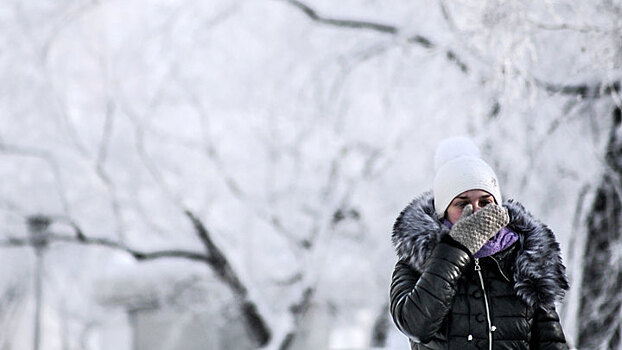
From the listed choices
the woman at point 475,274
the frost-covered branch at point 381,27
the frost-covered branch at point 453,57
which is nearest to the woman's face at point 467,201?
the woman at point 475,274

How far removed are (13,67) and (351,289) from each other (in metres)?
5.89

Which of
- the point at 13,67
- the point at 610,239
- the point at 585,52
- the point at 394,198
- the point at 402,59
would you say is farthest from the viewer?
the point at 13,67

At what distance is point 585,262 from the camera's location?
5.98 meters

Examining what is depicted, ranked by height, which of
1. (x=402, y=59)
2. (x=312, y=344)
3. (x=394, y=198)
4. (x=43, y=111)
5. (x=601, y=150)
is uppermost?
(x=43, y=111)

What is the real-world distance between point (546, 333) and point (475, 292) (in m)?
0.27

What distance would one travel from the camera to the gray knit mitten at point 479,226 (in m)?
2.48

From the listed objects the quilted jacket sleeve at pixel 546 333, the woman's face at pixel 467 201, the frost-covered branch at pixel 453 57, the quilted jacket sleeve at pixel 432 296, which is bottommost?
the quilted jacket sleeve at pixel 546 333

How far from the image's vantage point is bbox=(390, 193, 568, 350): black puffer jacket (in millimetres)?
2453

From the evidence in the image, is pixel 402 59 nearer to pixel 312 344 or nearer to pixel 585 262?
pixel 585 262

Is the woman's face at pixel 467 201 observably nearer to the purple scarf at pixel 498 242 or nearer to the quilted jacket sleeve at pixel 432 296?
the purple scarf at pixel 498 242

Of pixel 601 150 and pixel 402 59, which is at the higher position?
pixel 402 59

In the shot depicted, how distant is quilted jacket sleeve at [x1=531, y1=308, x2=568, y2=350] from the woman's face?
0.39 m

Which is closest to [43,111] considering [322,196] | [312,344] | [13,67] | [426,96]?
[13,67]

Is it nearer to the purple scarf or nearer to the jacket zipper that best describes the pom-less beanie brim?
the purple scarf
